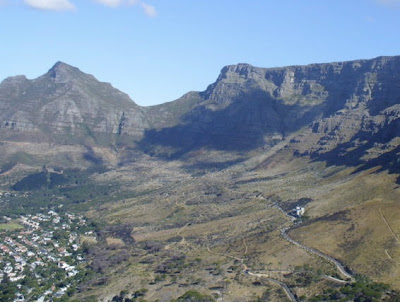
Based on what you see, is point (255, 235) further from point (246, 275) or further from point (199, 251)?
point (246, 275)

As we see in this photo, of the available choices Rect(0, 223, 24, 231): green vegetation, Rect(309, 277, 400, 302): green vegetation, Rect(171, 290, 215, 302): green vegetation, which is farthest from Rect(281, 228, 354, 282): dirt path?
Rect(0, 223, 24, 231): green vegetation

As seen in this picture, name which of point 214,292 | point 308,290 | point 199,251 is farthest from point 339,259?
point 199,251

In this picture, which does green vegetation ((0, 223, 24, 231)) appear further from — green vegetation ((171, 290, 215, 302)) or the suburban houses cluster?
green vegetation ((171, 290, 215, 302))

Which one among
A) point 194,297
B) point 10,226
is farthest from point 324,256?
point 10,226

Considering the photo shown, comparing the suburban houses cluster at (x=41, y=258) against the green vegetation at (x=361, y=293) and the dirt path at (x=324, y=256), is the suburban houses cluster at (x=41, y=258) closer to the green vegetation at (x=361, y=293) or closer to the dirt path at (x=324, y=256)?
the dirt path at (x=324, y=256)

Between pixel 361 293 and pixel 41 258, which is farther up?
pixel 361 293

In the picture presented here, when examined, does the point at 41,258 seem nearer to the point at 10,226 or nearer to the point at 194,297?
the point at 10,226

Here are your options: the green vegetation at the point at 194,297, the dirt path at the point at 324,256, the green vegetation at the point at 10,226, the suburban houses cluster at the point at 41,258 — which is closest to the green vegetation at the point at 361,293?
the dirt path at the point at 324,256

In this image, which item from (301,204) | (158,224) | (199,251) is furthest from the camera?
(158,224)
